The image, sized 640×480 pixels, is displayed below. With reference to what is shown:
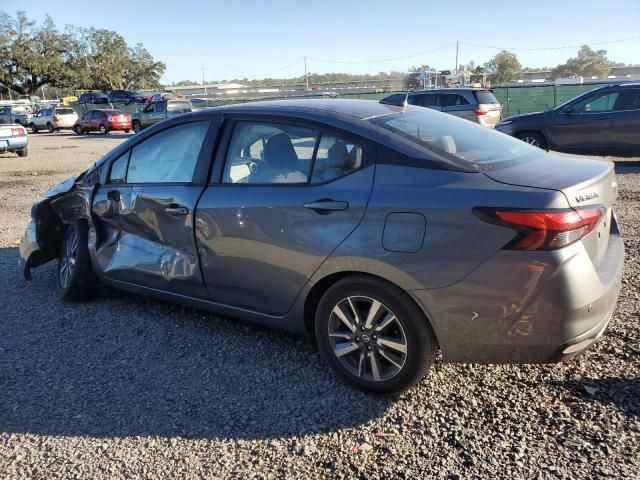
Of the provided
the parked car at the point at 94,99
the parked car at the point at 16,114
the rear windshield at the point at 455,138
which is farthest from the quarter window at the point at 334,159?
the parked car at the point at 94,99

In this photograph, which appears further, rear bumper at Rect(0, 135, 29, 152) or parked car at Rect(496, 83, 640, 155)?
rear bumper at Rect(0, 135, 29, 152)

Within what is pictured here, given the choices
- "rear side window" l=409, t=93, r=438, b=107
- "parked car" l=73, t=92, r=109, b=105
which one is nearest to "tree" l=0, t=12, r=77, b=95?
"parked car" l=73, t=92, r=109, b=105

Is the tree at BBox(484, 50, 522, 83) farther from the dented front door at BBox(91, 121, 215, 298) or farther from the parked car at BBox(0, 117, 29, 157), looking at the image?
the dented front door at BBox(91, 121, 215, 298)

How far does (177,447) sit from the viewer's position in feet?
9.18

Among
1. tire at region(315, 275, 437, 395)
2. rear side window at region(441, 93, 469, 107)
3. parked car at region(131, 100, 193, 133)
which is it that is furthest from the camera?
parked car at region(131, 100, 193, 133)

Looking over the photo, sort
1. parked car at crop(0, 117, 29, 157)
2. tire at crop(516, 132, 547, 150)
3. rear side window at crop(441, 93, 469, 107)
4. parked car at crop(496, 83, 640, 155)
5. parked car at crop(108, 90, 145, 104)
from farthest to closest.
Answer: parked car at crop(108, 90, 145, 104) → parked car at crop(0, 117, 29, 157) → rear side window at crop(441, 93, 469, 107) → tire at crop(516, 132, 547, 150) → parked car at crop(496, 83, 640, 155)

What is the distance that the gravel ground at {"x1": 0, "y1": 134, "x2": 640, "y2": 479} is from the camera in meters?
2.61

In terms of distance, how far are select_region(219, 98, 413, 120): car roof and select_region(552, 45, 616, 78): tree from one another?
3293 inches

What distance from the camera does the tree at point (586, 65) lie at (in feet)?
264

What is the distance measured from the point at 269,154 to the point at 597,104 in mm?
10373

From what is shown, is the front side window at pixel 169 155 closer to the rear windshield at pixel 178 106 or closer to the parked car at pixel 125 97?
the rear windshield at pixel 178 106

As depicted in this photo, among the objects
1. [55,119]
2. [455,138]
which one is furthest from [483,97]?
[55,119]

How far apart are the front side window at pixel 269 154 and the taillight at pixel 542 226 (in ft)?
4.04

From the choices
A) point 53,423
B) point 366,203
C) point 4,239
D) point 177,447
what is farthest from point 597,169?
point 4,239
